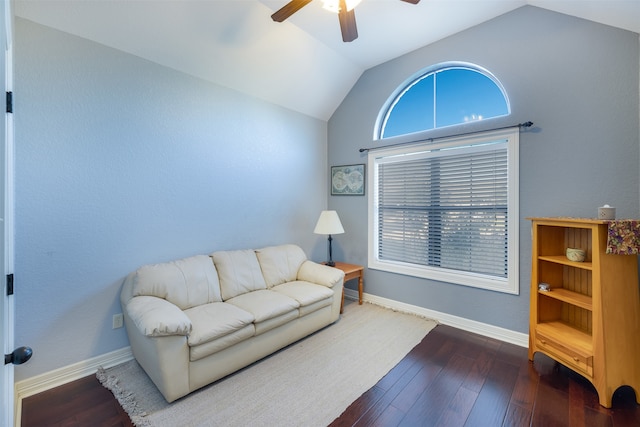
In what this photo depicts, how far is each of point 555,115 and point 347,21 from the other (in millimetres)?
2062

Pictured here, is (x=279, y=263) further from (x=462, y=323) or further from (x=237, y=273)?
(x=462, y=323)

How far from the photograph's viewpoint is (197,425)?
5.53ft

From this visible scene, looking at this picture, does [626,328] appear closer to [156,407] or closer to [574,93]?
[574,93]

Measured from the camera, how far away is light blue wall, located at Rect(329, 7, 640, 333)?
2170 millimetres

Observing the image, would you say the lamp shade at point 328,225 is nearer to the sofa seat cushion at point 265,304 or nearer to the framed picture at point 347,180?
the framed picture at point 347,180

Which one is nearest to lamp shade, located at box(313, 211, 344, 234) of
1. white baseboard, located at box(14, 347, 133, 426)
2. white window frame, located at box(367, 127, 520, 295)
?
white window frame, located at box(367, 127, 520, 295)

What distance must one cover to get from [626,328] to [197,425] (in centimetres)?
294

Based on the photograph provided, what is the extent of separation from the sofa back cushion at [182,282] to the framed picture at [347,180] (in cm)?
218

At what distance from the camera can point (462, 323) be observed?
2.99 metres

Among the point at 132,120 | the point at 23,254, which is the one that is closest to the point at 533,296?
the point at 132,120

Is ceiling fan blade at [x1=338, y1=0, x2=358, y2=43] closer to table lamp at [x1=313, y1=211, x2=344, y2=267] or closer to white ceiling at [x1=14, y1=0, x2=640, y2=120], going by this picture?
white ceiling at [x1=14, y1=0, x2=640, y2=120]

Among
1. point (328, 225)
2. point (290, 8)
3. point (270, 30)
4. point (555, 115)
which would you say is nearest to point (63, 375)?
point (328, 225)

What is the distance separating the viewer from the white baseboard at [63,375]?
74.9 inches

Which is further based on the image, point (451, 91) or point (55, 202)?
point (451, 91)
